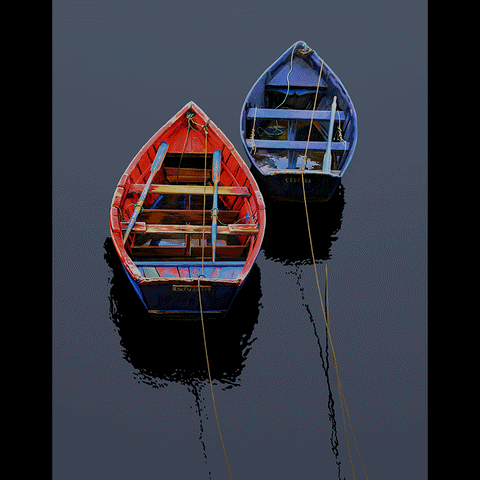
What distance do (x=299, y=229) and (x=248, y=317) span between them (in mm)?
1755

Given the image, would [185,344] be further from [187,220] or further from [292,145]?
[292,145]

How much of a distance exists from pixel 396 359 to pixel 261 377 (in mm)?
1737

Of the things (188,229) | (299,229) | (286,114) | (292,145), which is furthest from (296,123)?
(188,229)

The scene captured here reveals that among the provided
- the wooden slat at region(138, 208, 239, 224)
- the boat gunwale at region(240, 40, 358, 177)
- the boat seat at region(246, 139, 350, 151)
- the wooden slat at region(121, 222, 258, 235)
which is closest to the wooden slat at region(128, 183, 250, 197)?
the wooden slat at region(138, 208, 239, 224)

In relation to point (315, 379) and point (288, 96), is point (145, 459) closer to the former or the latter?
point (315, 379)

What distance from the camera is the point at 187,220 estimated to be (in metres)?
7.56

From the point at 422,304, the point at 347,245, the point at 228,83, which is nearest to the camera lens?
the point at 422,304

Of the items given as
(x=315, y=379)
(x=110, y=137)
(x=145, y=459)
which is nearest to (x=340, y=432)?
(x=315, y=379)

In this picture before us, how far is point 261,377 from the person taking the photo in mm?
6684

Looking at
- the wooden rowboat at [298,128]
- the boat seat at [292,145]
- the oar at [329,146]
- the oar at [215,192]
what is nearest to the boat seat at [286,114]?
the wooden rowboat at [298,128]

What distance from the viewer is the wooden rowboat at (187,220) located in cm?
652

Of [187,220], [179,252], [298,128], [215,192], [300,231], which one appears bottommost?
[179,252]

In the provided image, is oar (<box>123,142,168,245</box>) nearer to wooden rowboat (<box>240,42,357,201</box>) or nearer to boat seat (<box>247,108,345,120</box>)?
wooden rowboat (<box>240,42,357,201</box>)

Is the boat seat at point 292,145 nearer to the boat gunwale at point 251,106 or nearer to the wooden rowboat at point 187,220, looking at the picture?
the boat gunwale at point 251,106
